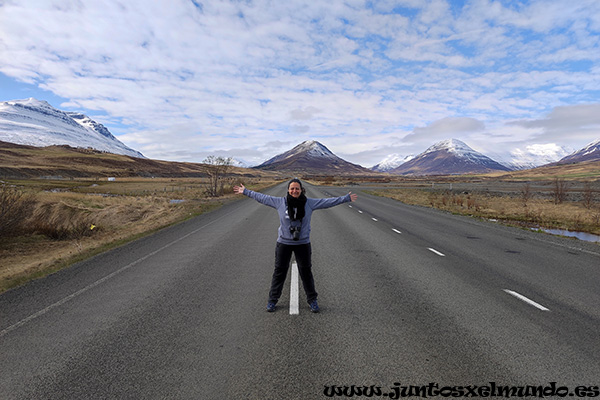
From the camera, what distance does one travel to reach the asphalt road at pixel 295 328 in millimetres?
3275

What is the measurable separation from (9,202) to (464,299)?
15.6 meters

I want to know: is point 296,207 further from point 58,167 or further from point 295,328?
point 58,167

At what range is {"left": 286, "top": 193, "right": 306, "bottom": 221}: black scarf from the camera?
16.1 ft

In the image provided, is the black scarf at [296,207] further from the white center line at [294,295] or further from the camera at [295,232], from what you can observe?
the white center line at [294,295]

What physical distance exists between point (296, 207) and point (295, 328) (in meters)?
1.65

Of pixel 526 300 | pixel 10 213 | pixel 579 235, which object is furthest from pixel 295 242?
pixel 579 235

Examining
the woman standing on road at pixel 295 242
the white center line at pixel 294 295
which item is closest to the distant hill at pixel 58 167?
the white center line at pixel 294 295

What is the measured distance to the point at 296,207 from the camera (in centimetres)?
491

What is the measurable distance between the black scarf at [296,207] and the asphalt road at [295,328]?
141 cm

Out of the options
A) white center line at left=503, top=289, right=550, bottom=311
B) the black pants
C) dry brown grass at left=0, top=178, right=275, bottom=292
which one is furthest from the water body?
dry brown grass at left=0, top=178, right=275, bottom=292

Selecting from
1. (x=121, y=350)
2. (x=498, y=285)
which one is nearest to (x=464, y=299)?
(x=498, y=285)

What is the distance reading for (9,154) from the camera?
380ft

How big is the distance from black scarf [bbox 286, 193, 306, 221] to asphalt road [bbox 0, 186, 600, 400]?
4.64 ft

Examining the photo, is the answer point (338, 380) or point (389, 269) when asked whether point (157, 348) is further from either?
point (389, 269)
